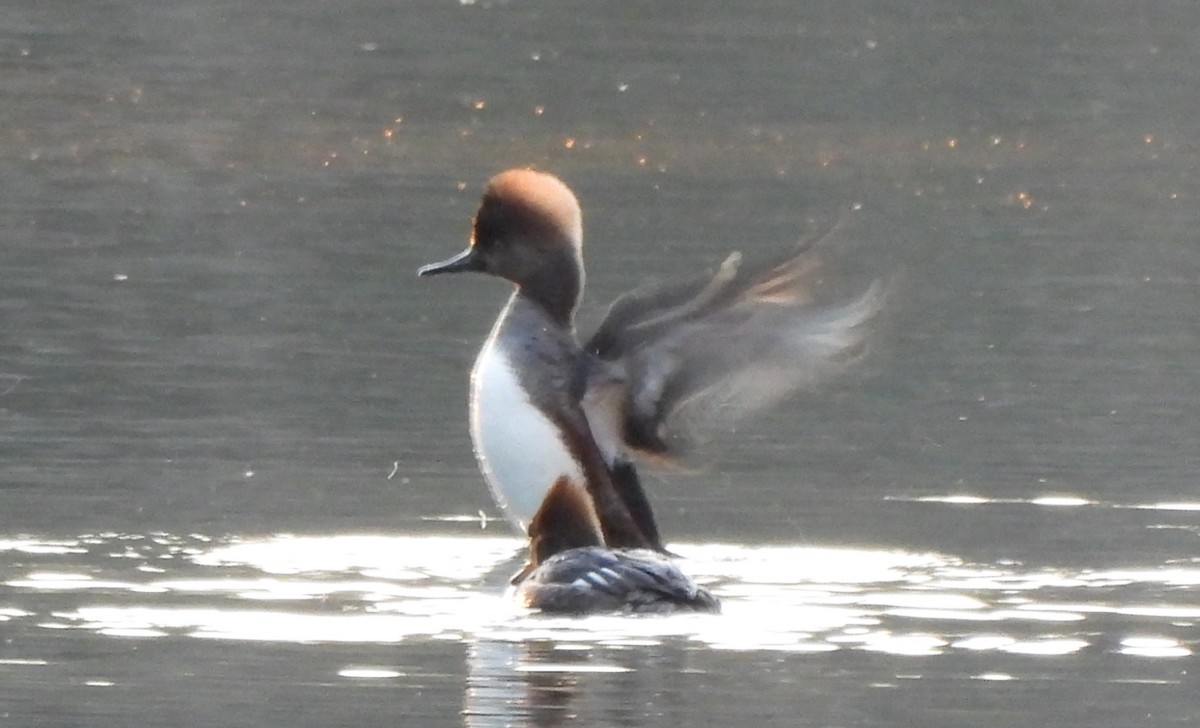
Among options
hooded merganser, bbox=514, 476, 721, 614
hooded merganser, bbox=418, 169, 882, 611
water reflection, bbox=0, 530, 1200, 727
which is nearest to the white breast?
hooded merganser, bbox=418, 169, 882, 611

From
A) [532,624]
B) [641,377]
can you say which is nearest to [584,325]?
[641,377]

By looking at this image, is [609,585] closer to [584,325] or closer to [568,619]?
[568,619]

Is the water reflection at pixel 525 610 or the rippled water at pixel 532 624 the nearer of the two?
the rippled water at pixel 532 624

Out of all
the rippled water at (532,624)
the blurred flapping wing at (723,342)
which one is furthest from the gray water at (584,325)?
the blurred flapping wing at (723,342)

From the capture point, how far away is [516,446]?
29.2 feet

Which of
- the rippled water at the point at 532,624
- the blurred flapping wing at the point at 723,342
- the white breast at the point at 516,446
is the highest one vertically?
the blurred flapping wing at the point at 723,342

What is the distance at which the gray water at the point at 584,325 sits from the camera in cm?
752

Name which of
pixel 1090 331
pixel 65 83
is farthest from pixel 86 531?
pixel 65 83

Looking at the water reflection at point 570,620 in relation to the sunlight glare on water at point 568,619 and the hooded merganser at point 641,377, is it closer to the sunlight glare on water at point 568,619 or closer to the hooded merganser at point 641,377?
the sunlight glare on water at point 568,619

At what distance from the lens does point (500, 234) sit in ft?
30.8

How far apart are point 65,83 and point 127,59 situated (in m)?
1.48

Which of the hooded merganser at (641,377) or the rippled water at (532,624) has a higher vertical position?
the hooded merganser at (641,377)

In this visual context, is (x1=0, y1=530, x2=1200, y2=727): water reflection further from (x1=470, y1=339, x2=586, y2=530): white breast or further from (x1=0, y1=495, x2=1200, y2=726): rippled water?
A: (x1=470, y1=339, x2=586, y2=530): white breast

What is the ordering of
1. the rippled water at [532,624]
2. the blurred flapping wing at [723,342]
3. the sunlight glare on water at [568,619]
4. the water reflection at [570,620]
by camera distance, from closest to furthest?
the rippled water at [532,624] → the water reflection at [570,620] → the sunlight glare on water at [568,619] → the blurred flapping wing at [723,342]
